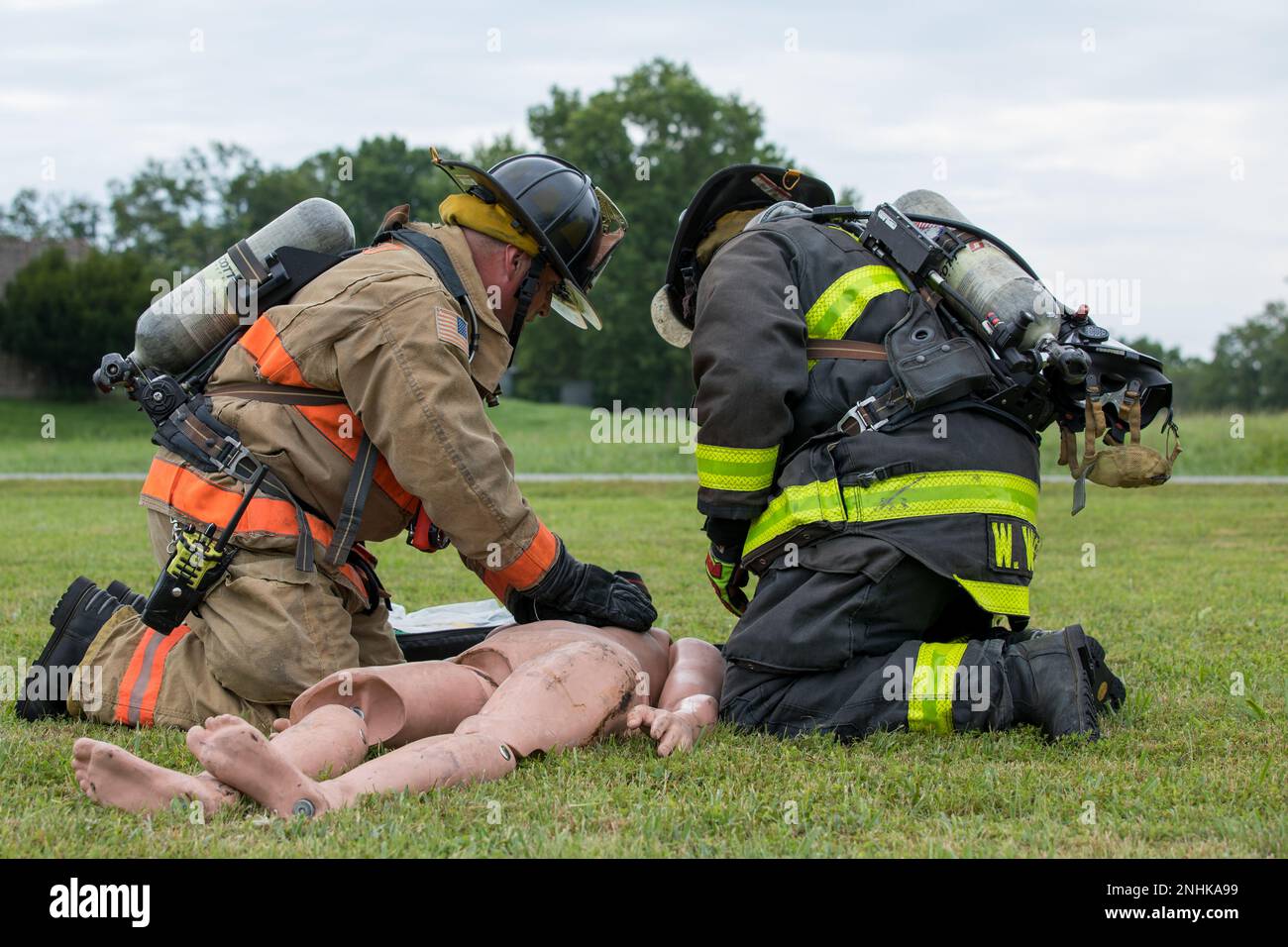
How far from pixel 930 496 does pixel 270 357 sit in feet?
6.91

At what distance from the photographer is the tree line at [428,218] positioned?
42.0 meters

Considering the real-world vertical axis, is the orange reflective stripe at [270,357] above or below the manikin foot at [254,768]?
above

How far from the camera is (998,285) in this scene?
4074 mm

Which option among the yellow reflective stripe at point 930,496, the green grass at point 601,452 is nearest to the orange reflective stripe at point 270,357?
the yellow reflective stripe at point 930,496

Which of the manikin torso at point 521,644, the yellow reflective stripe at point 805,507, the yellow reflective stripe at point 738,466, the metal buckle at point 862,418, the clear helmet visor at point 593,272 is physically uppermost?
the clear helmet visor at point 593,272

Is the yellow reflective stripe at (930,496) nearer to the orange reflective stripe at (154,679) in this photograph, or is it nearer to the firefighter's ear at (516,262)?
the firefighter's ear at (516,262)

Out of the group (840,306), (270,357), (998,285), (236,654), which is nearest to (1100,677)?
(998,285)

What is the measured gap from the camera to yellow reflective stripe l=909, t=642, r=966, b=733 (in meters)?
3.87

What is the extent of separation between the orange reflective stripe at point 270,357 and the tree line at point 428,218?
3951 cm
